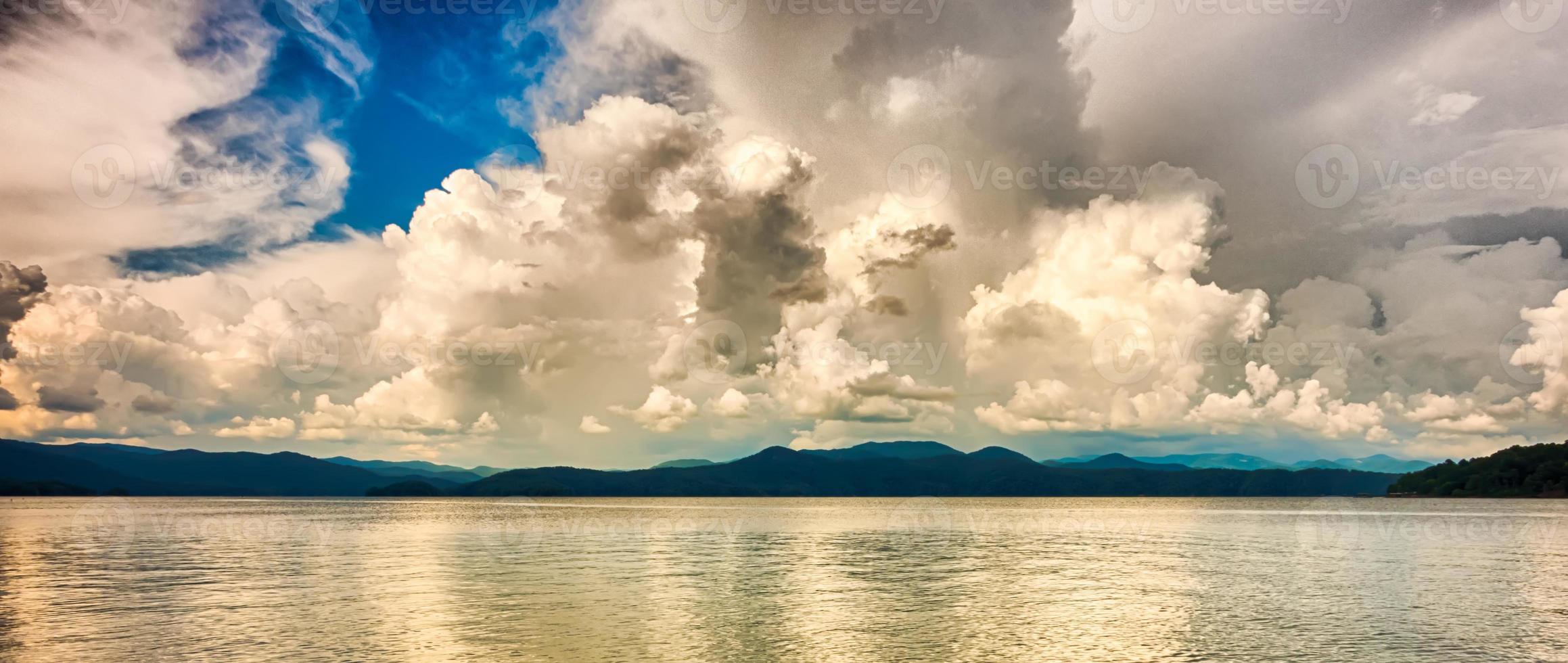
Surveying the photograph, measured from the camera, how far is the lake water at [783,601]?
45375 mm

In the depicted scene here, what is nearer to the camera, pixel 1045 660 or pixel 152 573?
pixel 1045 660


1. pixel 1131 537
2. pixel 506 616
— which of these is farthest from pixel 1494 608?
pixel 1131 537

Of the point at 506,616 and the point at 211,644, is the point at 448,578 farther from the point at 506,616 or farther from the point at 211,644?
the point at 211,644

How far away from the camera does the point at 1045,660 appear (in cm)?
4281

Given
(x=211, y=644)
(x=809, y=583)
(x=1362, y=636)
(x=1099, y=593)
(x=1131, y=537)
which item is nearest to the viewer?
(x=211, y=644)

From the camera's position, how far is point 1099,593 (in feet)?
219

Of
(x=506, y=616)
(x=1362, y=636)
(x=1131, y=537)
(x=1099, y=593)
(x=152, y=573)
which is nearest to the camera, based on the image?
(x=1362, y=636)

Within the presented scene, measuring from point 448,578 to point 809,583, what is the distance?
30.5 m

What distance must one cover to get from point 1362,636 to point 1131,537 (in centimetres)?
10111

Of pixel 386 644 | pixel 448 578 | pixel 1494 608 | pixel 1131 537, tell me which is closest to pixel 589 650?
pixel 386 644

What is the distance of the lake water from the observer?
1786 inches

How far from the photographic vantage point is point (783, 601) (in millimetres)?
62469

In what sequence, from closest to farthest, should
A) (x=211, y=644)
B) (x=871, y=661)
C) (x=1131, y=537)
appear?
1. (x=871, y=661)
2. (x=211, y=644)
3. (x=1131, y=537)

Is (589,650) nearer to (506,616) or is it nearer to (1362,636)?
(506,616)
